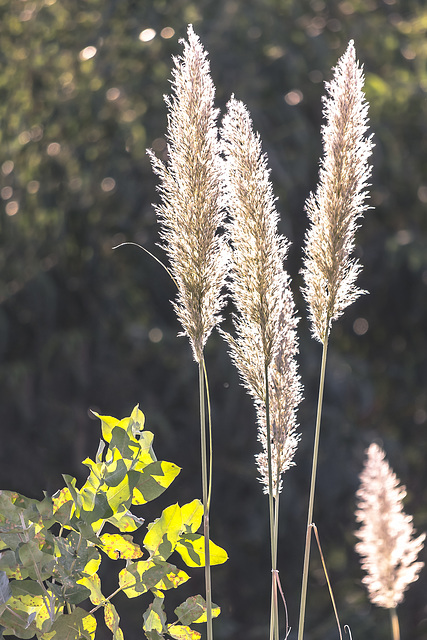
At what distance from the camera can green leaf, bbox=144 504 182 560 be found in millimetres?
687

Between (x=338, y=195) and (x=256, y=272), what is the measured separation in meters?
0.10

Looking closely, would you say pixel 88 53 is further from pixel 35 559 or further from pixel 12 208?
pixel 35 559

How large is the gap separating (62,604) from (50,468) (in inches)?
66.0

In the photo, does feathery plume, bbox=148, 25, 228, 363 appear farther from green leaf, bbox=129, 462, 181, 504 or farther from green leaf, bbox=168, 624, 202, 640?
green leaf, bbox=168, 624, 202, 640

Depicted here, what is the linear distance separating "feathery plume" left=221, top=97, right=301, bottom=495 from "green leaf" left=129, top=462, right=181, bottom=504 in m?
0.09

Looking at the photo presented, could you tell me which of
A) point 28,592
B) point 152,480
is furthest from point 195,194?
point 28,592

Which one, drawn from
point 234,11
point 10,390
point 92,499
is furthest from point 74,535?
point 234,11

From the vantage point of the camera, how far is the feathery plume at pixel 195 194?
0.71m

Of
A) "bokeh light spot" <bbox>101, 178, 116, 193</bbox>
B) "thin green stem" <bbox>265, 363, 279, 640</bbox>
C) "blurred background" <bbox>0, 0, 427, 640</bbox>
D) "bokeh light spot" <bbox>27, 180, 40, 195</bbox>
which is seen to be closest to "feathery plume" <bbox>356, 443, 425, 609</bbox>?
"thin green stem" <bbox>265, 363, 279, 640</bbox>

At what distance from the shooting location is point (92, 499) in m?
0.65

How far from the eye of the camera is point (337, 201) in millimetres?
751

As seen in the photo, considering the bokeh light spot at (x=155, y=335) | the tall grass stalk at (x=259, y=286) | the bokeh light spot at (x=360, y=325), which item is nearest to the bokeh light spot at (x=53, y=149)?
the bokeh light spot at (x=155, y=335)

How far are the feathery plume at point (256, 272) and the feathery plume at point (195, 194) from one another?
0.02 m

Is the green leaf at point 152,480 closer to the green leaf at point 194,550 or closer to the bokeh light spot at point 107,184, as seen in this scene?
the green leaf at point 194,550
